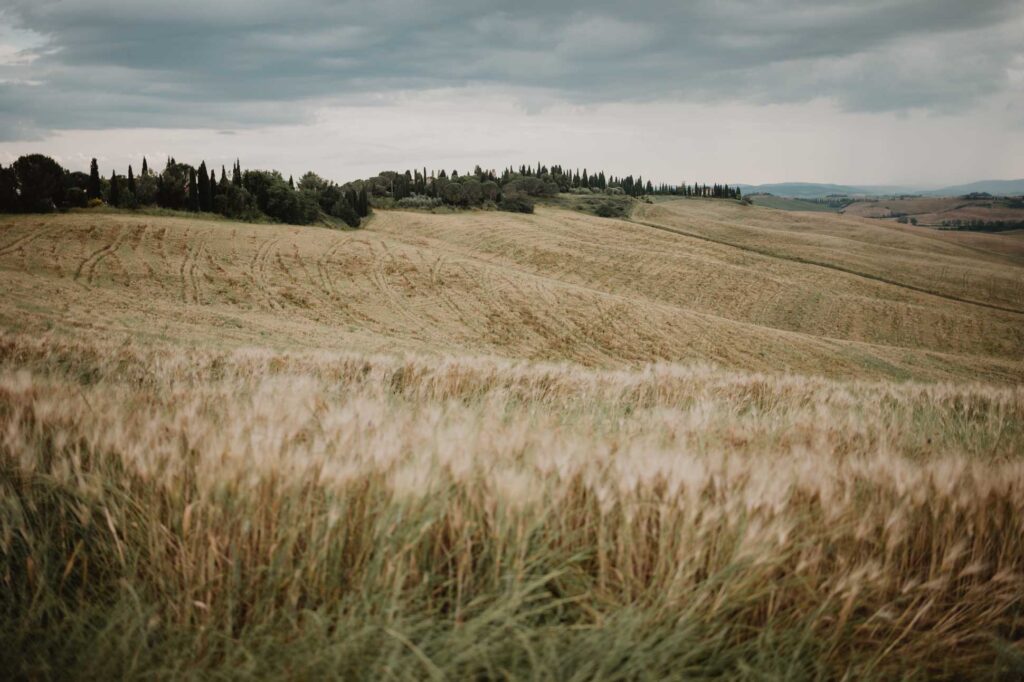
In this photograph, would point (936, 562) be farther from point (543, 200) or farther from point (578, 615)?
point (543, 200)

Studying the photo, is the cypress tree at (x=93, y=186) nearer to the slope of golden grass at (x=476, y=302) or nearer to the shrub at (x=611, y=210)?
the slope of golden grass at (x=476, y=302)

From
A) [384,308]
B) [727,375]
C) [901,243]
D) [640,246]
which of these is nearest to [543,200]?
[640,246]

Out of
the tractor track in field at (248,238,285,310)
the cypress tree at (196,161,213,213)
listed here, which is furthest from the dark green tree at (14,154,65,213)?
the tractor track in field at (248,238,285,310)

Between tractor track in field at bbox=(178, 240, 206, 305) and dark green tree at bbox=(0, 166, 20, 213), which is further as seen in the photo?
dark green tree at bbox=(0, 166, 20, 213)

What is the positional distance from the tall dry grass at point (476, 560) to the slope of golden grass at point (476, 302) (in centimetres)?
2040

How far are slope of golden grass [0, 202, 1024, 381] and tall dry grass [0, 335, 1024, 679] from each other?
66.9ft

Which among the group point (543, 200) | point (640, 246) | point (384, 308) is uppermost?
point (543, 200)

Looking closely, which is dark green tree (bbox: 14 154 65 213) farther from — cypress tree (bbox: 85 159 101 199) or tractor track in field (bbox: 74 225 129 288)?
tractor track in field (bbox: 74 225 129 288)

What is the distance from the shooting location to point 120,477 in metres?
2.67

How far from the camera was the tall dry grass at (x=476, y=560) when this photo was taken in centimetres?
198

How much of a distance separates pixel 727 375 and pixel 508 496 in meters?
7.80

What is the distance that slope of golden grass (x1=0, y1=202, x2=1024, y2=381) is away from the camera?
2981cm

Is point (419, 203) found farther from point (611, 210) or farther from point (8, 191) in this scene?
point (8, 191)

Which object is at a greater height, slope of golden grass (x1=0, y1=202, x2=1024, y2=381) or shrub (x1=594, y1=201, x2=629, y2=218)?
shrub (x1=594, y1=201, x2=629, y2=218)
